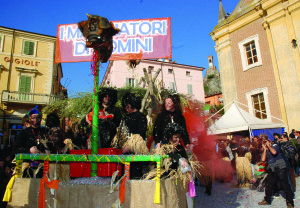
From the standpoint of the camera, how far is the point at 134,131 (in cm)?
281

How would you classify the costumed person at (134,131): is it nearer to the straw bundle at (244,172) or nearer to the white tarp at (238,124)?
the straw bundle at (244,172)

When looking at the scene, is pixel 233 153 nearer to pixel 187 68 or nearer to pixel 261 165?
pixel 261 165

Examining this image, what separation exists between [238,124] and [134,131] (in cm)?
866

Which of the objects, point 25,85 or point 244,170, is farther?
point 25,85

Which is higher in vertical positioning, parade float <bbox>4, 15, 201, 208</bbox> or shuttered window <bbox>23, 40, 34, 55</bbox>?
shuttered window <bbox>23, 40, 34, 55</bbox>

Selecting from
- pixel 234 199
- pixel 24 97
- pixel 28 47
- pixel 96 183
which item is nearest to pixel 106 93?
pixel 96 183

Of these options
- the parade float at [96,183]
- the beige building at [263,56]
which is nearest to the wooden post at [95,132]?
the parade float at [96,183]

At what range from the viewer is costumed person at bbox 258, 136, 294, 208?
4547 mm

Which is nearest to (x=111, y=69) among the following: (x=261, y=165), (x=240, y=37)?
(x=240, y=37)

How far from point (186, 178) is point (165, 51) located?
2638 mm

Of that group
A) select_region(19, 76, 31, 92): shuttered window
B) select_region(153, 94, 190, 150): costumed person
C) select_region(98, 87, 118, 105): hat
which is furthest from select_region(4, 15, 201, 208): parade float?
select_region(19, 76, 31, 92): shuttered window

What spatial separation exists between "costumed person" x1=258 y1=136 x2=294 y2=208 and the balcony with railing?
1649 centimetres

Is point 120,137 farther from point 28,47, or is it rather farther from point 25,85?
point 28,47

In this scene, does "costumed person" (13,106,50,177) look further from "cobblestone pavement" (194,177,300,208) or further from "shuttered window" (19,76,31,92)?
"shuttered window" (19,76,31,92)
